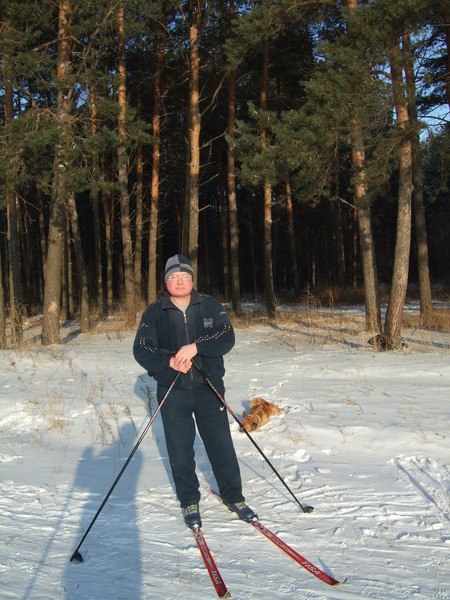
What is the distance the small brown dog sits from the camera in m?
6.47

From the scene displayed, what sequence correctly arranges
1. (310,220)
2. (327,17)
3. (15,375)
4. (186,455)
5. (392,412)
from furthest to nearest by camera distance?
(310,220) → (327,17) → (15,375) → (392,412) → (186,455)

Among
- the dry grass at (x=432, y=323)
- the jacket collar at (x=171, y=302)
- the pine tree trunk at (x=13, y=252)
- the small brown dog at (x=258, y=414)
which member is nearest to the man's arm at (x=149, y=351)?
the jacket collar at (x=171, y=302)

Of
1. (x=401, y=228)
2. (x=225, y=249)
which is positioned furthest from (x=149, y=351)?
(x=225, y=249)

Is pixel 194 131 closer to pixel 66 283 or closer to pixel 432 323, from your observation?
pixel 432 323

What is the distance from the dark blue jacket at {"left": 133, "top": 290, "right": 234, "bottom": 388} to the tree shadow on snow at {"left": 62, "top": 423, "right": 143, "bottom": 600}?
1.12 meters

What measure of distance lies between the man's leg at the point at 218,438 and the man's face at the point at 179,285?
744 mm

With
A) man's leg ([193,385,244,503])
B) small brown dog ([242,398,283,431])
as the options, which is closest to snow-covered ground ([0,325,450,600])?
small brown dog ([242,398,283,431])

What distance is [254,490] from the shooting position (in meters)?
4.86

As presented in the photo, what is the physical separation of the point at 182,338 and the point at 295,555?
173 cm

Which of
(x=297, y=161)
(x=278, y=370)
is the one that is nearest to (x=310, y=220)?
(x=297, y=161)

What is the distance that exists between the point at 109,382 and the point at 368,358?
4686mm

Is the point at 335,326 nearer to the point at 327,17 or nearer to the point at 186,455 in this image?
the point at 327,17

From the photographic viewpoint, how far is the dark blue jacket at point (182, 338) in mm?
4160

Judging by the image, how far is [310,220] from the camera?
39.8 m
